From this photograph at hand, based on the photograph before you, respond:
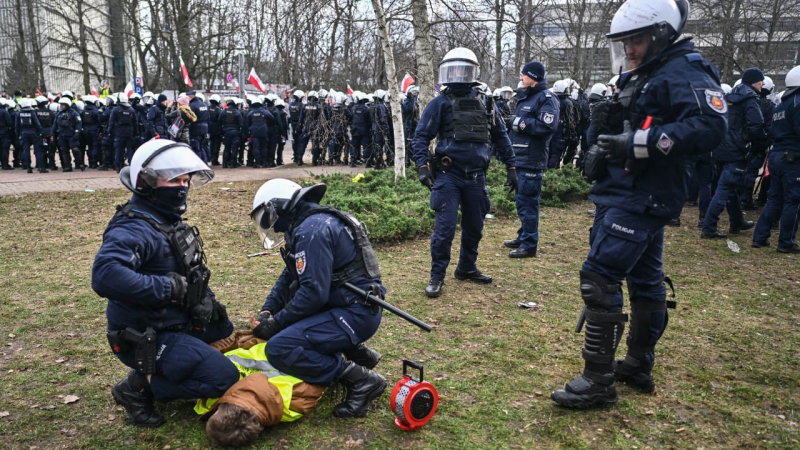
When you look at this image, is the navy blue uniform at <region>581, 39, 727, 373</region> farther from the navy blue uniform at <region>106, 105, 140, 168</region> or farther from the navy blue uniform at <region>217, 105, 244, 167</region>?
the navy blue uniform at <region>217, 105, 244, 167</region>

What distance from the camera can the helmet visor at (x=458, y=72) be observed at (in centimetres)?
568

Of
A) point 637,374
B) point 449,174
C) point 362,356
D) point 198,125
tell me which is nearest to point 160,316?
point 362,356

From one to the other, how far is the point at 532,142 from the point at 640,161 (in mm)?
4196

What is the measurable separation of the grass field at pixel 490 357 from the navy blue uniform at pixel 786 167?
50 cm

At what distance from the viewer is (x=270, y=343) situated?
3455 mm

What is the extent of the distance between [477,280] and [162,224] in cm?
371

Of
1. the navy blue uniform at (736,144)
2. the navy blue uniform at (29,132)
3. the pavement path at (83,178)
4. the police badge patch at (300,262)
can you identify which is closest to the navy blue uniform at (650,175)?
the police badge patch at (300,262)

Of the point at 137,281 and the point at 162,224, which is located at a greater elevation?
the point at 162,224

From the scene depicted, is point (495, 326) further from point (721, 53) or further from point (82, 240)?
point (721, 53)

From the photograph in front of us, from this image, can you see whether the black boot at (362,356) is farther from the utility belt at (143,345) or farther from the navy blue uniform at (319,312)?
the utility belt at (143,345)

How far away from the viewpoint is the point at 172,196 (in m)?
3.47

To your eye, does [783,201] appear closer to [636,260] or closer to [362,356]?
[636,260]

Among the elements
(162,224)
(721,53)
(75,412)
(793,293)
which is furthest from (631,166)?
(721,53)

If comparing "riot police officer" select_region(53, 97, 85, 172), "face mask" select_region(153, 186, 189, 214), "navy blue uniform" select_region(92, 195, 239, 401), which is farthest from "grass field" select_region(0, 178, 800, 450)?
"riot police officer" select_region(53, 97, 85, 172)
